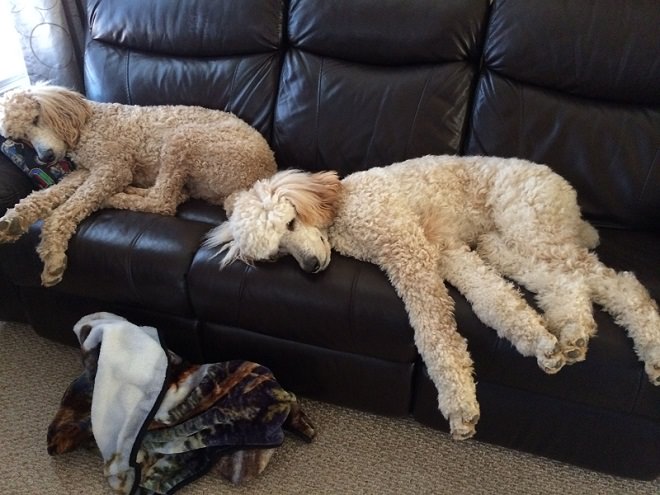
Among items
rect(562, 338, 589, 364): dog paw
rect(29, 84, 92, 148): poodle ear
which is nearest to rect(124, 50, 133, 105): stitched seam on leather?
rect(29, 84, 92, 148): poodle ear

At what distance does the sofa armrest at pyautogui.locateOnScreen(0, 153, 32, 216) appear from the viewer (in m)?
1.73

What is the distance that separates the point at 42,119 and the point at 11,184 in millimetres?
250

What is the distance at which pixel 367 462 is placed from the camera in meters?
1.55

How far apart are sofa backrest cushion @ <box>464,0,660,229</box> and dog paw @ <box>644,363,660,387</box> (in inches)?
28.3

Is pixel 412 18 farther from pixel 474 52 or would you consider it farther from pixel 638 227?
pixel 638 227

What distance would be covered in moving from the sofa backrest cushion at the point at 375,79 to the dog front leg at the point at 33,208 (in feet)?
2.66

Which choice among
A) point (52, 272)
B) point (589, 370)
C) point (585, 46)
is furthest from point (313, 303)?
point (585, 46)

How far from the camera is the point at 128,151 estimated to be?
6.43 feet

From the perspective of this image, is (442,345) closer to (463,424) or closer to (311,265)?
(463,424)

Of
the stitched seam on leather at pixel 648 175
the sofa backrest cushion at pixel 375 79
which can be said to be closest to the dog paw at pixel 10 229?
the sofa backrest cushion at pixel 375 79

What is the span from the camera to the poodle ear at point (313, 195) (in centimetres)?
150

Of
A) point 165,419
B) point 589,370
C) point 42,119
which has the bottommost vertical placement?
point 165,419

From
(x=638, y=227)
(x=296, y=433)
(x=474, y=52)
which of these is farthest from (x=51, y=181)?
(x=638, y=227)

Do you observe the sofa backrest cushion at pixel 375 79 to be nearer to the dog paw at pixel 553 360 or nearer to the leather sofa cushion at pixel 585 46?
the leather sofa cushion at pixel 585 46
